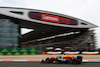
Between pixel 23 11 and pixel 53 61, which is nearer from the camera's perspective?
pixel 53 61

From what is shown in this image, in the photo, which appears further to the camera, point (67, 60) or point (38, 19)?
point (38, 19)

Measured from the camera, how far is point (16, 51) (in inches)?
914

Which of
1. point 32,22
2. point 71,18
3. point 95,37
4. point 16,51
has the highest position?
point 71,18

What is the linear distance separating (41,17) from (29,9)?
401cm

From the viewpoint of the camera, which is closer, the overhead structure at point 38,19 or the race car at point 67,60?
the race car at point 67,60

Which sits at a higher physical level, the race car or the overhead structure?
the overhead structure

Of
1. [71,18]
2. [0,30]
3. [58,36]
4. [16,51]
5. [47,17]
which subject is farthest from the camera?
[58,36]

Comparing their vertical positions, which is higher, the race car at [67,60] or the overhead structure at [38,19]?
the overhead structure at [38,19]

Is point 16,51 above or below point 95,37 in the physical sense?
below

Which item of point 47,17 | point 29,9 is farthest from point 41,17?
point 29,9

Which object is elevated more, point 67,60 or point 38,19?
point 38,19

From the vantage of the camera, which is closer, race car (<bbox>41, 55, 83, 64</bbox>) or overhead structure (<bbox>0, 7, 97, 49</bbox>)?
race car (<bbox>41, 55, 83, 64</bbox>)

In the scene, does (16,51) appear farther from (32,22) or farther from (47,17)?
(47,17)

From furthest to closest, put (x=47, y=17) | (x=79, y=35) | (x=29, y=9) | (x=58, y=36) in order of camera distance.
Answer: (x=58, y=36)
(x=79, y=35)
(x=47, y=17)
(x=29, y=9)
